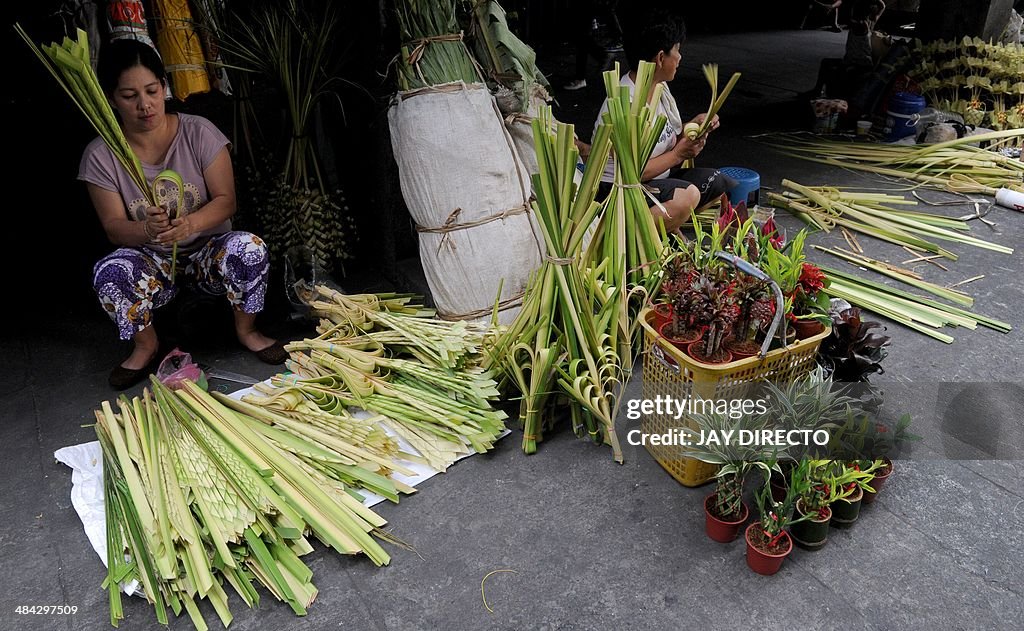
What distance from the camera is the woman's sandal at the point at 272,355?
9.75 feet

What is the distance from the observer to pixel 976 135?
4.92 metres

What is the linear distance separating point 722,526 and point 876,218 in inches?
110

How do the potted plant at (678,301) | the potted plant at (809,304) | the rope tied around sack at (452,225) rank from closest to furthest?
the potted plant at (678,301), the potted plant at (809,304), the rope tied around sack at (452,225)

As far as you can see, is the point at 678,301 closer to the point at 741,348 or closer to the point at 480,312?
the point at 741,348

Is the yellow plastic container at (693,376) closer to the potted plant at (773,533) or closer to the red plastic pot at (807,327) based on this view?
the red plastic pot at (807,327)

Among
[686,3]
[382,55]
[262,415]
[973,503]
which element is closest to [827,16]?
[686,3]

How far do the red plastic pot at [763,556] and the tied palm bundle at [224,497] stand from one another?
1004 mm

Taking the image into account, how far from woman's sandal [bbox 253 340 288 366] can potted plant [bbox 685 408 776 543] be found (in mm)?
1712

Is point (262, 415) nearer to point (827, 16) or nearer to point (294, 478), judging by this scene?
point (294, 478)

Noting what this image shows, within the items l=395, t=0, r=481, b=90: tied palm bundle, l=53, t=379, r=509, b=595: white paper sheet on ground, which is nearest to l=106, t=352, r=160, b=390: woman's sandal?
l=53, t=379, r=509, b=595: white paper sheet on ground

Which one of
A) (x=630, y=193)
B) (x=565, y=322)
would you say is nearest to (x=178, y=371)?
(x=565, y=322)

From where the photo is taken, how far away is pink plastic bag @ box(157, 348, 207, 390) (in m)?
2.57

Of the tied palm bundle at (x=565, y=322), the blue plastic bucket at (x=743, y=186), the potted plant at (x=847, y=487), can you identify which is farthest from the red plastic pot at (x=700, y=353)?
the blue plastic bucket at (x=743, y=186)

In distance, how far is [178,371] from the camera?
8.67 ft
